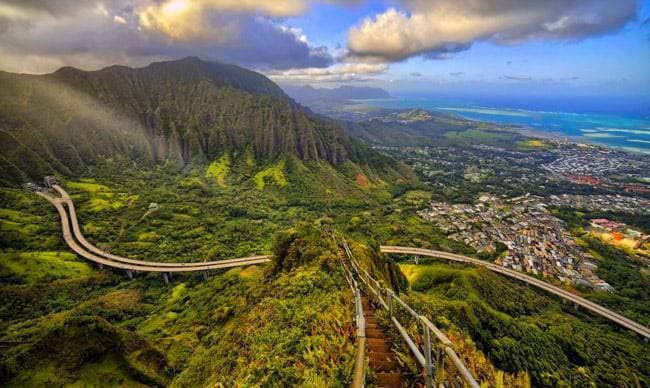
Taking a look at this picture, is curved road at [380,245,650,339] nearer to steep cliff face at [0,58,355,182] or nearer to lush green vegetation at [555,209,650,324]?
lush green vegetation at [555,209,650,324]

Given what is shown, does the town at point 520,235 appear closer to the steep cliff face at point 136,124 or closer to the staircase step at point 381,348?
the steep cliff face at point 136,124

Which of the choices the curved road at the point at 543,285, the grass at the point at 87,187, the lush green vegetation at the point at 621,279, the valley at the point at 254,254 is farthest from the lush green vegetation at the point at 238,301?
the lush green vegetation at the point at 621,279

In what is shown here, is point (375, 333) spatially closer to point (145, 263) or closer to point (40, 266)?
point (145, 263)

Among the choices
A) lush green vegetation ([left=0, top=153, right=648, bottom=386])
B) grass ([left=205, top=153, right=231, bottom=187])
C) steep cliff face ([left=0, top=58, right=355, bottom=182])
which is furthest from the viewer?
grass ([left=205, top=153, right=231, bottom=187])

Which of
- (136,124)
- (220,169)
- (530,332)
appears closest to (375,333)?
(530,332)

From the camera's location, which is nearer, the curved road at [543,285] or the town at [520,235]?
the curved road at [543,285]

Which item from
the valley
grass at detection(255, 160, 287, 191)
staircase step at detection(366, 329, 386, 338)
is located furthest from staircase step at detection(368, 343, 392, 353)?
grass at detection(255, 160, 287, 191)

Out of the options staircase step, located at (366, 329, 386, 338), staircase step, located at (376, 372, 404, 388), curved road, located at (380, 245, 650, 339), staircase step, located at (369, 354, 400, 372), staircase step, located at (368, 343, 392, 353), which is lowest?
curved road, located at (380, 245, 650, 339)
